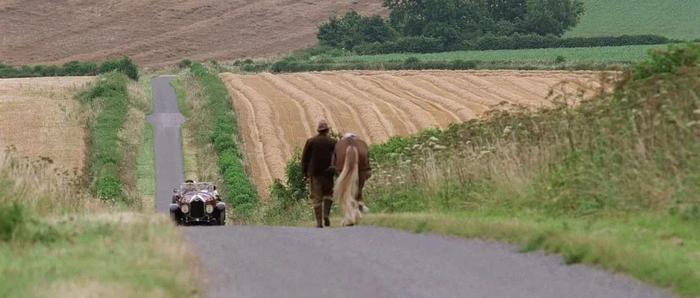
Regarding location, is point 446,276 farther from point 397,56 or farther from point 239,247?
point 397,56

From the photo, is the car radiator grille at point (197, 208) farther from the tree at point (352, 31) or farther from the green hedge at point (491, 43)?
the tree at point (352, 31)

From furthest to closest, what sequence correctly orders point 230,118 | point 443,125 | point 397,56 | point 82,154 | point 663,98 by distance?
point 397,56 → point 230,118 → point 443,125 → point 82,154 → point 663,98

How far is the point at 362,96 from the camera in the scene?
77062 mm

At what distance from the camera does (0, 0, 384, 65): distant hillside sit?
120375 millimetres

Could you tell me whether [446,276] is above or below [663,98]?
below

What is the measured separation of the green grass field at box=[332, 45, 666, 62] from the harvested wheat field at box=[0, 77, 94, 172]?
2625 cm

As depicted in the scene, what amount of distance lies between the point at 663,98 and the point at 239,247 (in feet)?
18.8

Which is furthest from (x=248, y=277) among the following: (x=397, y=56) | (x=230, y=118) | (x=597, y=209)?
(x=397, y=56)

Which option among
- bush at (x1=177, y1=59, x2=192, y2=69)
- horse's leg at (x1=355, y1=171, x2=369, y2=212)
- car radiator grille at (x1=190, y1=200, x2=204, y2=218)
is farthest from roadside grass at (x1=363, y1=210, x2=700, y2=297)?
bush at (x1=177, y1=59, x2=192, y2=69)

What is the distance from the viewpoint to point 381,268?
52.1 feet

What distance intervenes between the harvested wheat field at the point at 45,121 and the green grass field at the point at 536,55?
86.1 feet

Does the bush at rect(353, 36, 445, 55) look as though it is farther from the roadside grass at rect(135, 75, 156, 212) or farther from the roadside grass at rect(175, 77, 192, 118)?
the roadside grass at rect(135, 75, 156, 212)

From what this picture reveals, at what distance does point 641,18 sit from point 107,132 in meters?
71.2

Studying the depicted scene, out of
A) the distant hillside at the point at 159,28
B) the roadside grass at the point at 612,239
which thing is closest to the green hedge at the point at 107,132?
the roadside grass at the point at 612,239
